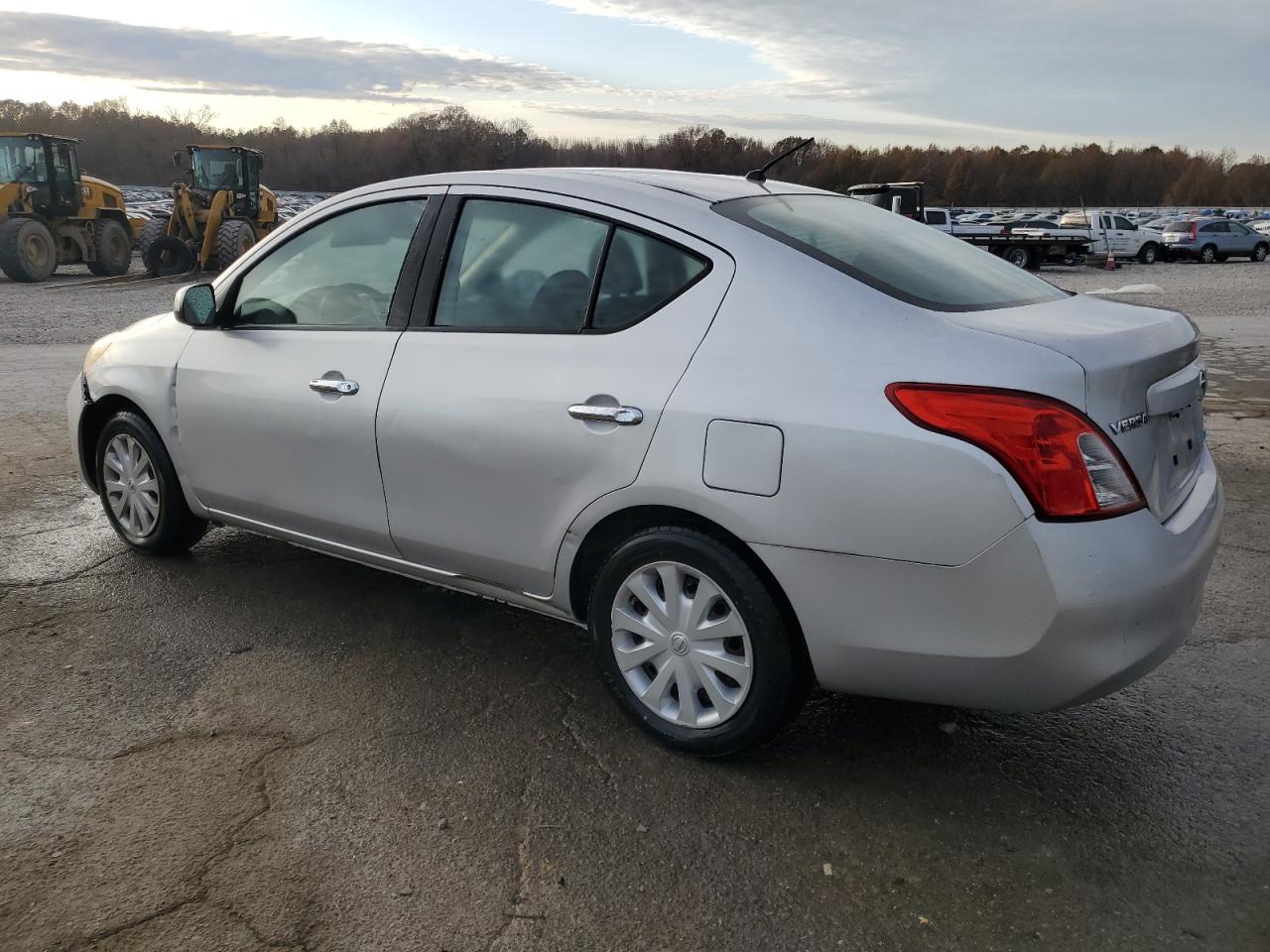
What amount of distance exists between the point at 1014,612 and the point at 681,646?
92cm

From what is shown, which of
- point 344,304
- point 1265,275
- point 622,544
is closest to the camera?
point 622,544

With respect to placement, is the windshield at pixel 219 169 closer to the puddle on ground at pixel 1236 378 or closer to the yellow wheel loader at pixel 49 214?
the yellow wheel loader at pixel 49 214

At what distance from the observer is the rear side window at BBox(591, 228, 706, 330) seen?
9.99ft

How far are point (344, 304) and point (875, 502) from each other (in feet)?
7.02

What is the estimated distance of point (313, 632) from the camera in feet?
13.3

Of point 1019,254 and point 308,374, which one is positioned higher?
point 308,374

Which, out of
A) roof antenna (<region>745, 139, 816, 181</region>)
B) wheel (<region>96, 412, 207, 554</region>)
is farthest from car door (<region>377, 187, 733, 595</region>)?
wheel (<region>96, 412, 207, 554</region>)

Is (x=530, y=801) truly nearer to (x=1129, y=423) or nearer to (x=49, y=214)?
(x=1129, y=423)

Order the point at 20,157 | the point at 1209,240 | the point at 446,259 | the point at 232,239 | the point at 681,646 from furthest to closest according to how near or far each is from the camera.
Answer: the point at 1209,240, the point at 20,157, the point at 232,239, the point at 446,259, the point at 681,646

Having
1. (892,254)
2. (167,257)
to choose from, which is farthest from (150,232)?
(892,254)

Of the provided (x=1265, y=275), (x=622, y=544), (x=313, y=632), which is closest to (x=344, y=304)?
(x=313, y=632)

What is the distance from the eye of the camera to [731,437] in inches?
109

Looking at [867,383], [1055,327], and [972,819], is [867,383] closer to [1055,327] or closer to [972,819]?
[1055,327]

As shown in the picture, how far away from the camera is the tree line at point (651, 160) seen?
57188 millimetres
